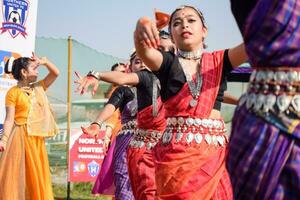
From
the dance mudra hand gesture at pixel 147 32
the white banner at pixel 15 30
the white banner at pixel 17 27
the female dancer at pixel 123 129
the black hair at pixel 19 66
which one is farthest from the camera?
the white banner at pixel 17 27

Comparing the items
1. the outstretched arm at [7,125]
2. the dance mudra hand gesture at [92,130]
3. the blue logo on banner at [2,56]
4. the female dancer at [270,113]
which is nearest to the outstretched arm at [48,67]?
the outstretched arm at [7,125]

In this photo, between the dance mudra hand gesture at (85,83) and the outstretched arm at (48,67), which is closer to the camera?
the dance mudra hand gesture at (85,83)

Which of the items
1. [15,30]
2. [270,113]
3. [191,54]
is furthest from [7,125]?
[270,113]

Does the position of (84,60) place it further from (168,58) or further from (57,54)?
(168,58)

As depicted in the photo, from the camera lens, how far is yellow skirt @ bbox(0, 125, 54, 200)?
7238 mm

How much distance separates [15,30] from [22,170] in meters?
2.41

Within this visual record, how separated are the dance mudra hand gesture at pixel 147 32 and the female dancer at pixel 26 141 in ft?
16.1

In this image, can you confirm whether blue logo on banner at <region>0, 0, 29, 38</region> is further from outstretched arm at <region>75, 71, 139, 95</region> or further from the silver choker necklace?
the silver choker necklace

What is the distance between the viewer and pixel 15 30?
8.90 metres

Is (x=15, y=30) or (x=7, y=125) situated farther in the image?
(x=15, y=30)

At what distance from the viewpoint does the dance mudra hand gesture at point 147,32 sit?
2.45 metres

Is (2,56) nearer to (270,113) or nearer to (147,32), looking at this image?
(147,32)

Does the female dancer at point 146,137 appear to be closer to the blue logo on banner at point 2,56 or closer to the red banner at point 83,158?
the blue logo on banner at point 2,56

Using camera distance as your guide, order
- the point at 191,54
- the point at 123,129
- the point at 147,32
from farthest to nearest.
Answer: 1. the point at 123,129
2. the point at 191,54
3. the point at 147,32
